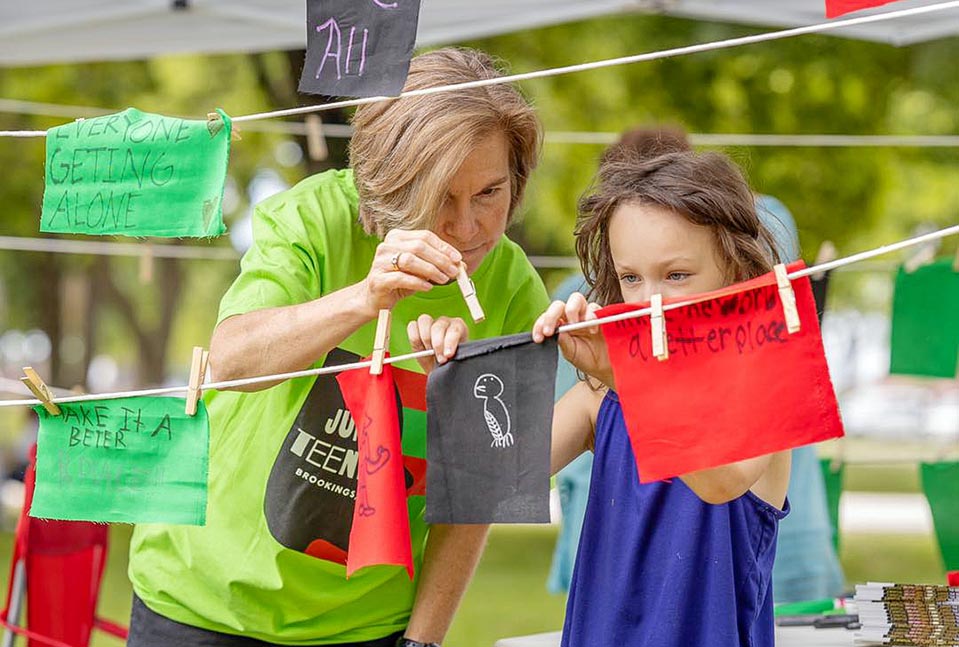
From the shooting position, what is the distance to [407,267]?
1.54m

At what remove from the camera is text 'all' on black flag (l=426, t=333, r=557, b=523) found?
5.05 ft

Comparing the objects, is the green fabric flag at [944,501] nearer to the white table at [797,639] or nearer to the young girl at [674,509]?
the white table at [797,639]

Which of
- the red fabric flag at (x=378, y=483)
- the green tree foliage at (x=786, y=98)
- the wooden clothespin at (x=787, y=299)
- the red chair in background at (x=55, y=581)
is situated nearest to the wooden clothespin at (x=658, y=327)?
the wooden clothespin at (x=787, y=299)

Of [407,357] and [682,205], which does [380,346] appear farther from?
[682,205]

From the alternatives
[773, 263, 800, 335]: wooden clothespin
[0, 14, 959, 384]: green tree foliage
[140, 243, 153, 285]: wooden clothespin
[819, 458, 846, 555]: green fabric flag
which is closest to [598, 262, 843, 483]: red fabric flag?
[773, 263, 800, 335]: wooden clothespin

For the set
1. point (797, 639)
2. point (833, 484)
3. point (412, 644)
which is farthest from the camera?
point (833, 484)

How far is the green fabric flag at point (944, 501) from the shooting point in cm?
279

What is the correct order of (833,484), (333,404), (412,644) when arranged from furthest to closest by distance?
1. (833,484)
2. (412,644)
3. (333,404)

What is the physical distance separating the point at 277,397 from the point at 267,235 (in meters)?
0.26

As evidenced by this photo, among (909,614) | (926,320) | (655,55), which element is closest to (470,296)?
(655,55)

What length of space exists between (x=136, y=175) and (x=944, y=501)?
2046 mm

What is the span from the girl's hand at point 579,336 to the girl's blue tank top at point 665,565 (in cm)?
24

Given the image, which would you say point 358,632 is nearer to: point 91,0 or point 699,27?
point 91,0

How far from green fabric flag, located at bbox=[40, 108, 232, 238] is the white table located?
3.32ft
